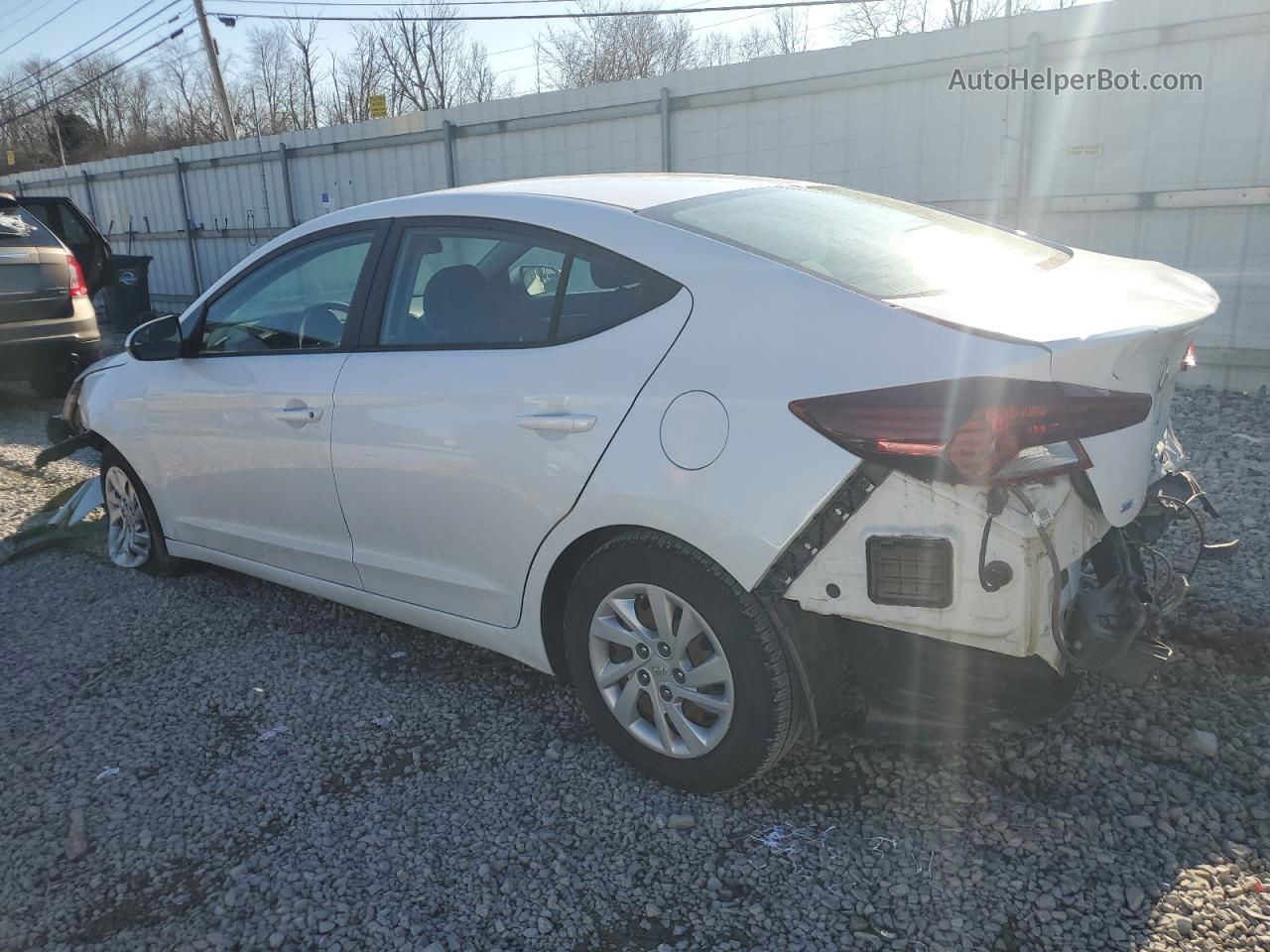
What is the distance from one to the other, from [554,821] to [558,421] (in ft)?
3.62

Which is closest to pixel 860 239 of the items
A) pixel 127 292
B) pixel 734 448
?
pixel 734 448

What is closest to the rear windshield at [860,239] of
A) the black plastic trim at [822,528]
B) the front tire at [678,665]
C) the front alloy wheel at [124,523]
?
the black plastic trim at [822,528]

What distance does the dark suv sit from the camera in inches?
314

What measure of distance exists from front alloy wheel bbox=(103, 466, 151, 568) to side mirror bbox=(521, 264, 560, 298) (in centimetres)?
261

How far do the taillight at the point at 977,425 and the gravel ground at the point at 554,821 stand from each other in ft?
3.30

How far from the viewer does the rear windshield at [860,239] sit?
2557 millimetres

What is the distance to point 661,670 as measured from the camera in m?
2.64

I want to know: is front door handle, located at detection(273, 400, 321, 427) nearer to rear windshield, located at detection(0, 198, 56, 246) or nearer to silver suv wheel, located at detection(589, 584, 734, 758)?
silver suv wheel, located at detection(589, 584, 734, 758)

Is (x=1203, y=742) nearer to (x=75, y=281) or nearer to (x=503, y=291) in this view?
(x=503, y=291)

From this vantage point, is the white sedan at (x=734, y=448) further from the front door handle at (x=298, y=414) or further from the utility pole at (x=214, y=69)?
the utility pole at (x=214, y=69)

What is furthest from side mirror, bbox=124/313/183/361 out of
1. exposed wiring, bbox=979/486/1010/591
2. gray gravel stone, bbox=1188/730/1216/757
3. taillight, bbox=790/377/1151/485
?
gray gravel stone, bbox=1188/730/1216/757

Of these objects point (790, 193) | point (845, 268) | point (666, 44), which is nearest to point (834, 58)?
Result: point (790, 193)

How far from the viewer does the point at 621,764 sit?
292 cm

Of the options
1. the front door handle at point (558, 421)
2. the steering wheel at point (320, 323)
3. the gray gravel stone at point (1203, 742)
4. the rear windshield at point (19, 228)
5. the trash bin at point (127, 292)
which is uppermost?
the rear windshield at point (19, 228)
